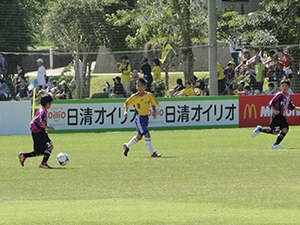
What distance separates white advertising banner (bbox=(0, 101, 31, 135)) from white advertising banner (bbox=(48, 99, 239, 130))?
0.81m

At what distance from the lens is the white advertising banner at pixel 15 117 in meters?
25.4

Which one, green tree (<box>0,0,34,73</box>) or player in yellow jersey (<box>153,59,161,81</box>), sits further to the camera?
green tree (<box>0,0,34,73</box>)

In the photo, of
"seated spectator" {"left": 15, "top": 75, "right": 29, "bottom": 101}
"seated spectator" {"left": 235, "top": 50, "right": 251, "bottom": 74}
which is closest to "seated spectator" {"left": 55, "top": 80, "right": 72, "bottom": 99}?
"seated spectator" {"left": 15, "top": 75, "right": 29, "bottom": 101}

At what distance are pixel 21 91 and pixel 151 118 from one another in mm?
4995

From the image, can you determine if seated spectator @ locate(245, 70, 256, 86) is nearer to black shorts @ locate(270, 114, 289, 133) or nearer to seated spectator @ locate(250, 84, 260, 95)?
seated spectator @ locate(250, 84, 260, 95)

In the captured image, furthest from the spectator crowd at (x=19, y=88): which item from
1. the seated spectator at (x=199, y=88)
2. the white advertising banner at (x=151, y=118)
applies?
the seated spectator at (x=199, y=88)

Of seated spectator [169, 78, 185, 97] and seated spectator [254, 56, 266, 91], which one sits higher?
seated spectator [254, 56, 266, 91]

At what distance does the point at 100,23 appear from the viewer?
112ft

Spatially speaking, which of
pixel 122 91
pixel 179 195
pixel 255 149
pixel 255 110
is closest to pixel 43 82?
pixel 122 91

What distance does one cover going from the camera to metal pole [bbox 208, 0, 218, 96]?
87.0ft

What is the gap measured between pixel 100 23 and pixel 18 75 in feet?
22.9

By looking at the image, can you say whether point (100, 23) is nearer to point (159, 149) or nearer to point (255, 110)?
point (255, 110)

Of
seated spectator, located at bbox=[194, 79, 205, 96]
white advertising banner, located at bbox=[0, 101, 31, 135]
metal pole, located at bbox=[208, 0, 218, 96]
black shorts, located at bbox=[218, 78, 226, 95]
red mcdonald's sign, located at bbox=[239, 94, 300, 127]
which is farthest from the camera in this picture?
black shorts, located at bbox=[218, 78, 226, 95]

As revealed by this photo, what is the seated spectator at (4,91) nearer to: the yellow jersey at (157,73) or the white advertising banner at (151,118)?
the white advertising banner at (151,118)
